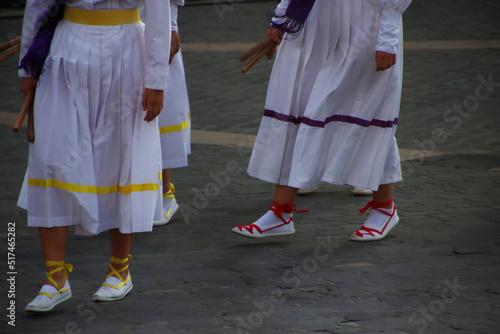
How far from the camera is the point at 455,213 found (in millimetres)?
5547

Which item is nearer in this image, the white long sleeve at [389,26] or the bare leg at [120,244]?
the bare leg at [120,244]

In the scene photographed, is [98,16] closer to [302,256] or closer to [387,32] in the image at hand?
[387,32]

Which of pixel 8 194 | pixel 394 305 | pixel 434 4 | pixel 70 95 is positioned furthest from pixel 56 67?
pixel 434 4

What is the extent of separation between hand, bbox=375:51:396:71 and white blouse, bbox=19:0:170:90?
1394 millimetres

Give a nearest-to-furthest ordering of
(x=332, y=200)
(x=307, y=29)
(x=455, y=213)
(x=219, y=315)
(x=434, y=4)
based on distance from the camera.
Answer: (x=219, y=315) < (x=307, y=29) < (x=455, y=213) < (x=332, y=200) < (x=434, y=4)

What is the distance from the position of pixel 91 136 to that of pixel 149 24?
59 cm

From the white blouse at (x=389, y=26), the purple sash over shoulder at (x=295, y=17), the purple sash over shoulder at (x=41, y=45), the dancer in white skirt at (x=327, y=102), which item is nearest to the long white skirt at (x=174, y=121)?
the dancer in white skirt at (x=327, y=102)

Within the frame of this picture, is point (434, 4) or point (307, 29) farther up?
point (307, 29)

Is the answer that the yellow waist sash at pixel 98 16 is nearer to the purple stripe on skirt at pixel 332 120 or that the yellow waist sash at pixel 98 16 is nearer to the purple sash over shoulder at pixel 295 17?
the purple sash over shoulder at pixel 295 17

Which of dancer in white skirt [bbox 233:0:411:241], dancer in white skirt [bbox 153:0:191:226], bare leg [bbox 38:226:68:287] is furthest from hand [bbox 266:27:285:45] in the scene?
bare leg [bbox 38:226:68:287]

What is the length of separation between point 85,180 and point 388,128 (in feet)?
6.56

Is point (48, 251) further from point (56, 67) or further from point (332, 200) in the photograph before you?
point (332, 200)

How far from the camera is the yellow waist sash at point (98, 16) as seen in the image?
380cm

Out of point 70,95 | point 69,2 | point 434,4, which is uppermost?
point 69,2
